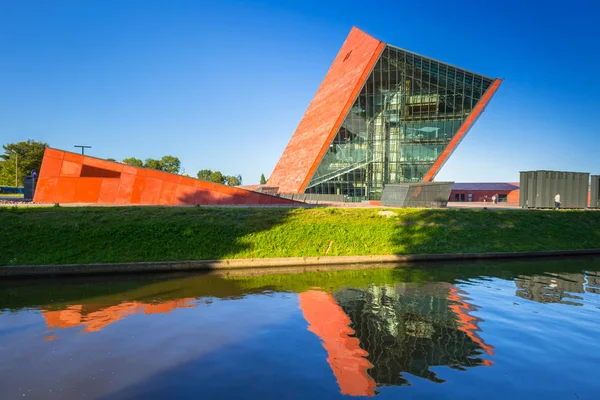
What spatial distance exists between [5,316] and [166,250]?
24.1 ft

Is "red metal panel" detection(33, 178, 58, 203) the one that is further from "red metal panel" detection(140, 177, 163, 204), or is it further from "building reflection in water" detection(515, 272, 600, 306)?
"building reflection in water" detection(515, 272, 600, 306)

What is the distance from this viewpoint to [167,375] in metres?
5.80

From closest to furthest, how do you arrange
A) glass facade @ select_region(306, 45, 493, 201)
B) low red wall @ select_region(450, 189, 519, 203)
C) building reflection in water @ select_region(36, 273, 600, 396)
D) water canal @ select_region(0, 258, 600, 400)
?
water canal @ select_region(0, 258, 600, 400) → building reflection in water @ select_region(36, 273, 600, 396) → glass facade @ select_region(306, 45, 493, 201) → low red wall @ select_region(450, 189, 519, 203)

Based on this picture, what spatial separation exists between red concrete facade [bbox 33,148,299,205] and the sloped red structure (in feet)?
59.7

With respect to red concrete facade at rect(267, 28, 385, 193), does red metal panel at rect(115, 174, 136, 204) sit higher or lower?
lower

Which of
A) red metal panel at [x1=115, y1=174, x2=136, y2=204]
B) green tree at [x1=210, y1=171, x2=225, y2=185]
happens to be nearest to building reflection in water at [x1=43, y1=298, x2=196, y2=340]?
red metal panel at [x1=115, y1=174, x2=136, y2=204]

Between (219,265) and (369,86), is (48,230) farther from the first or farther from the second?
(369,86)

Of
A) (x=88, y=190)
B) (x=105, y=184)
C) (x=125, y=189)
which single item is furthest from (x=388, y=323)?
(x=88, y=190)

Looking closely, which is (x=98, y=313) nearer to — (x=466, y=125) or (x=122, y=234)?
(x=122, y=234)

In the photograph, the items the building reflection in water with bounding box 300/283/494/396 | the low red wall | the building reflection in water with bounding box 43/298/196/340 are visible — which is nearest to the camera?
the building reflection in water with bounding box 300/283/494/396

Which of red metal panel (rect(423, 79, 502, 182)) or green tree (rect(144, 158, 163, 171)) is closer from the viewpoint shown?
red metal panel (rect(423, 79, 502, 182))

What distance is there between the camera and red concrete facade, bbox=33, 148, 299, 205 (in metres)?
21.4

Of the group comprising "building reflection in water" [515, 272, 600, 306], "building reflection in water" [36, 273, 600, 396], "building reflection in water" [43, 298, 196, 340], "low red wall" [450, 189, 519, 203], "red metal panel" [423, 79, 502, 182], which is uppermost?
"red metal panel" [423, 79, 502, 182]

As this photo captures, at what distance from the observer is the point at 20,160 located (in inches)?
2948
